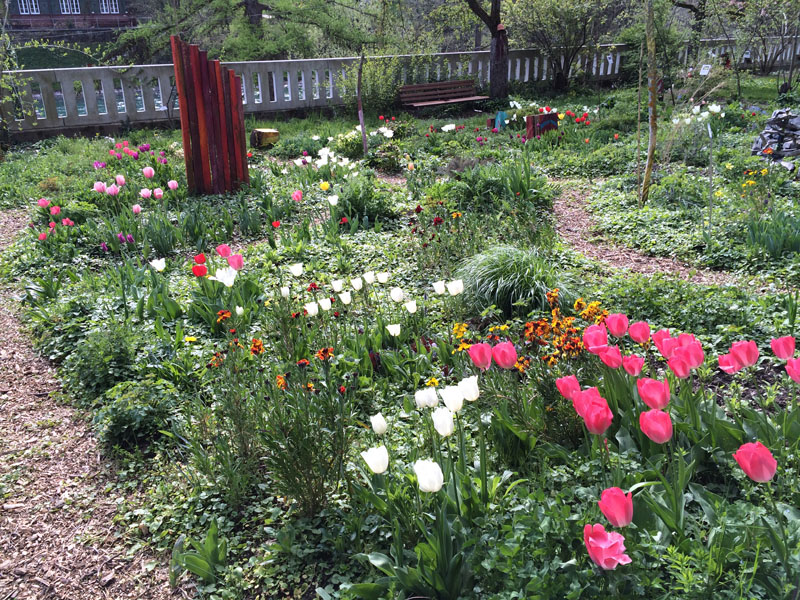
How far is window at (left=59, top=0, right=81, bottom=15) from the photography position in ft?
96.4

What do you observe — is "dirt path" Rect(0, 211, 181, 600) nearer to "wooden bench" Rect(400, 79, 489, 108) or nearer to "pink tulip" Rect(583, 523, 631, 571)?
"pink tulip" Rect(583, 523, 631, 571)

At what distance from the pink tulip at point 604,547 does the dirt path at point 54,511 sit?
1.48 meters

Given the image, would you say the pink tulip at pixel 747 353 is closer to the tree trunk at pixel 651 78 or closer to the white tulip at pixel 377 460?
the white tulip at pixel 377 460

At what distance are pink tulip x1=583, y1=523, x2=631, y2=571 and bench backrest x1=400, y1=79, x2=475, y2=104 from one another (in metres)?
12.1

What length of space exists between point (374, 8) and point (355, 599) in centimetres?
2090

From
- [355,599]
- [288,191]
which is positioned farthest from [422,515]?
[288,191]

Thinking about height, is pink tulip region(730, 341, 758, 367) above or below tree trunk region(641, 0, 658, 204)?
below

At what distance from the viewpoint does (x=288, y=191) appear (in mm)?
6414

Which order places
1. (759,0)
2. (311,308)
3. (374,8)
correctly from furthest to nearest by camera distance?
(374,8), (759,0), (311,308)

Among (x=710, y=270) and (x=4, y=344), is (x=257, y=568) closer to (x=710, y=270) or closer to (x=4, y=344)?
(x=4, y=344)

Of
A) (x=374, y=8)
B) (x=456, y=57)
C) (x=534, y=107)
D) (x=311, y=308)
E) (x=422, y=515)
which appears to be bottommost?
(x=422, y=515)

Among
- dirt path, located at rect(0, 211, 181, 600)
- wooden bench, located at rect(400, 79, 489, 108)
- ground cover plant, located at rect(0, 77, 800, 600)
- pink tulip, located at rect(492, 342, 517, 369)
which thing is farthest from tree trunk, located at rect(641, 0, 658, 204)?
wooden bench, located at rect(400, 79, 489, 108)

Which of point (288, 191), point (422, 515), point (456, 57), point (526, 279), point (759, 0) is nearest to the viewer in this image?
point (422, 515)

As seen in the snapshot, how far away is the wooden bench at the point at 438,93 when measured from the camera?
12.6 m
